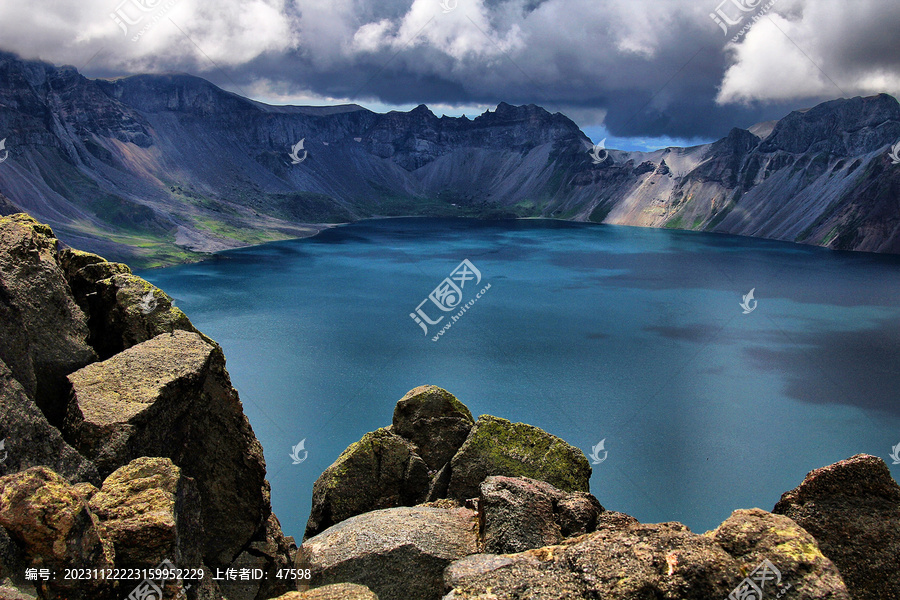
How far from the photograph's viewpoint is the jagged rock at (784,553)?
6.46 metres

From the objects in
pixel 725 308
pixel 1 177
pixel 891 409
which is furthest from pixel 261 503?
pixel 1 177

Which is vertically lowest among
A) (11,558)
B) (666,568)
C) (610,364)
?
(11,558)

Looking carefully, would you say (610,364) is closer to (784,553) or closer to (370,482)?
(370,482)

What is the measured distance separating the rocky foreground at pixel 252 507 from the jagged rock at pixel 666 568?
2 cm

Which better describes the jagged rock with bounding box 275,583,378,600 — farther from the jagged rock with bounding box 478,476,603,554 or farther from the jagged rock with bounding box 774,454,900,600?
the jagged rock with bounding box 774,454,900,600

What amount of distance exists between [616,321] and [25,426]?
70428 millimetres

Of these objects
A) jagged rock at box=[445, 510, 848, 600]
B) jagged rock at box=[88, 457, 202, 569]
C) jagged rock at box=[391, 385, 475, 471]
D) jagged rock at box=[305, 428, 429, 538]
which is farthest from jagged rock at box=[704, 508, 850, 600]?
jagged rock at box=[391, 385, 475, 471]

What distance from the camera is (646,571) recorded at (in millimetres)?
6887

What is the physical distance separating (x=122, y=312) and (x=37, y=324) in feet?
7.47

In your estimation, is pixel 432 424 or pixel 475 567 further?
pixel 432 424

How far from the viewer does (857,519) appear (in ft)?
28.4

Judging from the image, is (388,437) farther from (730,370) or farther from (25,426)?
(730,370)

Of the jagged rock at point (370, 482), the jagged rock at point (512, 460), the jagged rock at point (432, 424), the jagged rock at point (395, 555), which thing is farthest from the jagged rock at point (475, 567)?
the jagged rock at point (432, 424)

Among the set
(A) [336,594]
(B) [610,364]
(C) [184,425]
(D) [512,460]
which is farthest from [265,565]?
(B) [610,364]
